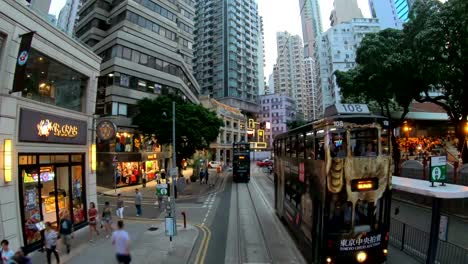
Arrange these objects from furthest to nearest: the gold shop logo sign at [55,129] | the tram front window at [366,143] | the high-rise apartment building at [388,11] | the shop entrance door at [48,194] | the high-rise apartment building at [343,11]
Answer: the high-rise apartment building at [343,11] < the high-rise apartment building at [388,11] < the shop entrance door at [48,194] < the gold shop logo sign at [55,129] < the tram front window at [366,143]

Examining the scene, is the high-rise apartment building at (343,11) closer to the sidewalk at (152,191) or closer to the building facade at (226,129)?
the building facade at (226,129)

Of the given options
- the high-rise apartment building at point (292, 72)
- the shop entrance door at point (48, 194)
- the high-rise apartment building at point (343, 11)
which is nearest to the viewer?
the shop entrance door at point (48, 194)

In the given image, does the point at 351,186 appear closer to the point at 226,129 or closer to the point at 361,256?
the point at 361,256

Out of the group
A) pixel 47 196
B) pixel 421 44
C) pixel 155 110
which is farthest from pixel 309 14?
pixel 47 196

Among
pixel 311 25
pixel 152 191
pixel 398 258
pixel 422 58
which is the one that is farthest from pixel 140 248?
pixel 311 25

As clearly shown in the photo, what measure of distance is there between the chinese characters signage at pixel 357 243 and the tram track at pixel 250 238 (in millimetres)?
3568

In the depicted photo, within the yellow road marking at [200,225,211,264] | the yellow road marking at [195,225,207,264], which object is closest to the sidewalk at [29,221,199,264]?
the yellow road marking at [195,225,207,264]

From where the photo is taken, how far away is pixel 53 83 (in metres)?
15.4

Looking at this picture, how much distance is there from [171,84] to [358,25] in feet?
216

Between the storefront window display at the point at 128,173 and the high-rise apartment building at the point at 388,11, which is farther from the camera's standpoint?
the high-rise apartment building at the point at 388,11

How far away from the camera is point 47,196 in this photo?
49.6 ft

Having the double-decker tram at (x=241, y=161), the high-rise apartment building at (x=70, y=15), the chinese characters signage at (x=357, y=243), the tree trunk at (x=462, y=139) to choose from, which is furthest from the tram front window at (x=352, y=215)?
the double-decker tram at (x=241, y=161)

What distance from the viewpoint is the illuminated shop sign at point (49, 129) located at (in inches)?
517

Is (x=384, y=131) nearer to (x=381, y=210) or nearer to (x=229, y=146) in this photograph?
(x=381, y=210)
